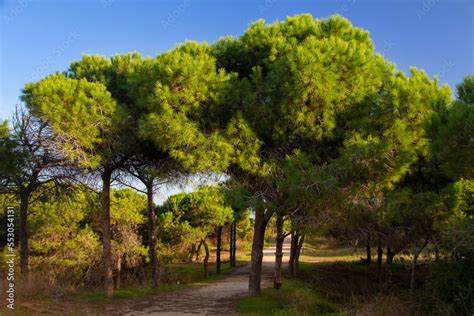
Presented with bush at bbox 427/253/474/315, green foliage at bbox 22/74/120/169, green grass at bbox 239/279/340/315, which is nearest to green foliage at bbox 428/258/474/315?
bush at bbox 427/253/474/315

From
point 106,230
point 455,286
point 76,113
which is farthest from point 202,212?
point 455,286

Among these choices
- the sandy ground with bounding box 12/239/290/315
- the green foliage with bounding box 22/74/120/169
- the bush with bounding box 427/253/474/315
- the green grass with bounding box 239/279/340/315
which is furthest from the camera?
the green foliage with bounding box 22/74/120/169

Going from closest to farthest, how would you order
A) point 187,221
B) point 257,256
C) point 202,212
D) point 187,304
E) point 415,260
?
point 187,304
point 257,256
point 415,260
point 187,221
point 202,212

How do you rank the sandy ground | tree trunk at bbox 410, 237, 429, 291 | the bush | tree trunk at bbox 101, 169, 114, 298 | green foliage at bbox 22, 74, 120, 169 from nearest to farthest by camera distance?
the bush
the sandy ground
green foliage at bbox 22, 74, 120, 169
tree trunk at bbox 101, 169, 114, 298
tree trunk at bbox 410, 237, 429, 291

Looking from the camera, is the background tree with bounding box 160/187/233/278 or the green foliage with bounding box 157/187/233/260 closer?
the green foliage with bounding box 157/187/233/260

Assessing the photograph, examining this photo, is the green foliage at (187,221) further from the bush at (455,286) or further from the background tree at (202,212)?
the bush at (455,286)

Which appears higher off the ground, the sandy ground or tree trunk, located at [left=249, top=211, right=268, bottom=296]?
tree trunk, located at [left=249, top=211, right=268, bottom=296]

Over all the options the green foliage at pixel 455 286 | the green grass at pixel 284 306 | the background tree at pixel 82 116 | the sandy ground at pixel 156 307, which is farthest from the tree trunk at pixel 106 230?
the green foliage at pixel 455 286

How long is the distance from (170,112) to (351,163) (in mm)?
4565

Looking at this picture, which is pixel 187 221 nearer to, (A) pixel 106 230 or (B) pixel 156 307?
(A) pixel 106 230

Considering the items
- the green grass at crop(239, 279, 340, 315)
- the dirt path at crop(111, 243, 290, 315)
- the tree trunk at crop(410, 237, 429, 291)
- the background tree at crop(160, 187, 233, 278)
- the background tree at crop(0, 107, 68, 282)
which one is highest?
the background tree at crop(0, 107, 68, 282)

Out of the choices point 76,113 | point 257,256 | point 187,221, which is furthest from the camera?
point 187,221

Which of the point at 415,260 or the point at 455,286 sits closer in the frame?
the point at 455,286

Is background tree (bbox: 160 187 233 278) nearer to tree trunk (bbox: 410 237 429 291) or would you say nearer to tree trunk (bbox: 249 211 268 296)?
tree trunk (bbox: 249 211 268 296)
